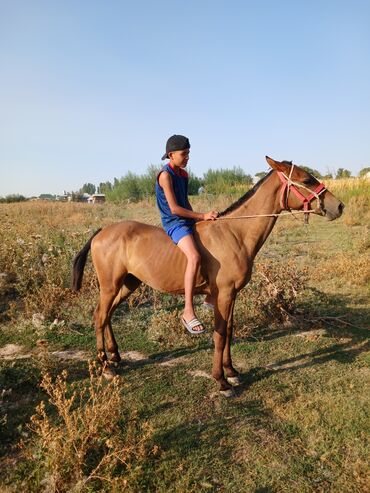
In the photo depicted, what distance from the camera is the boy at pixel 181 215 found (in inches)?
153

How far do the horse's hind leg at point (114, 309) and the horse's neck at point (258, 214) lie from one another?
1.70 m

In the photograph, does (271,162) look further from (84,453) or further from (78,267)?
(84,453)

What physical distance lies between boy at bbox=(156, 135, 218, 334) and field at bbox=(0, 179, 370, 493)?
2.99 ft

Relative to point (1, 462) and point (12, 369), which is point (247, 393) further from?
point (12, 369)

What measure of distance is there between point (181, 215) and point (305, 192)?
4.44 ft

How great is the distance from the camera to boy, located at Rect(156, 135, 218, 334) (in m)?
3.88

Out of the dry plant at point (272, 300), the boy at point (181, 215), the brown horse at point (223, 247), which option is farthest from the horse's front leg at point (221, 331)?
the dry plant at point (272, 300)

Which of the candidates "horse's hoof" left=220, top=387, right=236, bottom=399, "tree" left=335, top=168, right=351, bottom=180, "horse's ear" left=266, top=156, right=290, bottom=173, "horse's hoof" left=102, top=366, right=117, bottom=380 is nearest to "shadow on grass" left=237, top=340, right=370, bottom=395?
"horse's hoof" left=220, top=387, right=236, bottom=399

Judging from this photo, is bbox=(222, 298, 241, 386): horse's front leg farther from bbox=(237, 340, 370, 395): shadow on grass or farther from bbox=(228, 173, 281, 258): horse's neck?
bbox=(228, 173, 281, 258): horse's neck

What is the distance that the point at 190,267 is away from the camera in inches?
153

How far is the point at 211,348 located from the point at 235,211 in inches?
81.8

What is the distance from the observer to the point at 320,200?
12.3 feet

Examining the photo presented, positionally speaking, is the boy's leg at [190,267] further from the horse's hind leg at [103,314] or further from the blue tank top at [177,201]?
the horse's hind leg at [103,314]

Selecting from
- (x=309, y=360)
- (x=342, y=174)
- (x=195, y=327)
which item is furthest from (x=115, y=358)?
(x=342, y=174)
